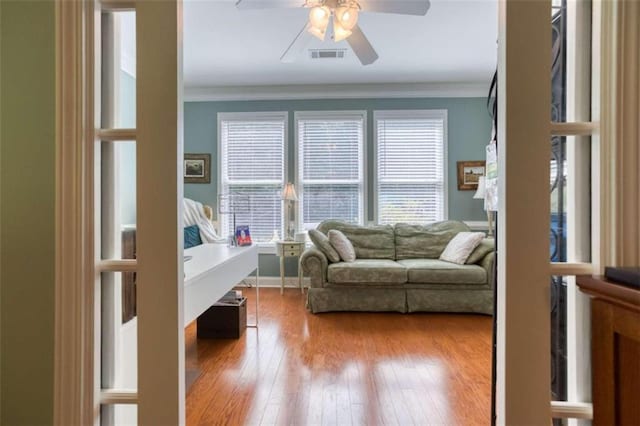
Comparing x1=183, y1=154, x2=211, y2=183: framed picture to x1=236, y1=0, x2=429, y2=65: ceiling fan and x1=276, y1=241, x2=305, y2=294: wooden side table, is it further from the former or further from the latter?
x1=236, y1=0, x2=429, y2=65: ceiling fan

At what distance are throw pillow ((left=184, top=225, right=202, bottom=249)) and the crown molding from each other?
203cm

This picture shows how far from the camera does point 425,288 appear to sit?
148 inches

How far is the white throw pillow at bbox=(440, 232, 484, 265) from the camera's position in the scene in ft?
12.8

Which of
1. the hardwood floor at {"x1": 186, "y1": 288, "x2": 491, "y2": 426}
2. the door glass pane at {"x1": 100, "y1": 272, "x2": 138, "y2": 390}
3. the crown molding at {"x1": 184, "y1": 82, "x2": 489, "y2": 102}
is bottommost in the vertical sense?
the hardwood floor at {"x1": 186, "y1": 288, "x2": 491, "y2": 426}

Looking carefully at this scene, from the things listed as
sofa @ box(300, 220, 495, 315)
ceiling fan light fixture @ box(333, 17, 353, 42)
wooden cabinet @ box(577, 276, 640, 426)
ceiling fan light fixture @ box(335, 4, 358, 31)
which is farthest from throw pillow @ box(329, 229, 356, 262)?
wooden cabinet @ box(577, 276, 640, 426)

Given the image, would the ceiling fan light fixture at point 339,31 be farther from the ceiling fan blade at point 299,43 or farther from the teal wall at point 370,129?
the teal wall at point 370,129

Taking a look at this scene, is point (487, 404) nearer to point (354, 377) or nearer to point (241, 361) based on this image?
point (354, 377)

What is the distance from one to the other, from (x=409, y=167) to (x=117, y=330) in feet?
15.1

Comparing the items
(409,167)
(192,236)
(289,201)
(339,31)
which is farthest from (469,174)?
(192,236)

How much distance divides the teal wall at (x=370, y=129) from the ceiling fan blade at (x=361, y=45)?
2.17 m

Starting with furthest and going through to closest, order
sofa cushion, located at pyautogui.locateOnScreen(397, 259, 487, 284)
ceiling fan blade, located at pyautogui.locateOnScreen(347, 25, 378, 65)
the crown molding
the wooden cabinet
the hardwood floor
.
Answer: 1. the crown molding
2. sofa cushion, located at pyautogui.locateOnScreen(397, 259, 487, 284)
3. ceiling fan blade, located at pyautogui.locateOnScreen(347, 25, 378, 65)
4. the hardwood floor
5. the wooden cabinet

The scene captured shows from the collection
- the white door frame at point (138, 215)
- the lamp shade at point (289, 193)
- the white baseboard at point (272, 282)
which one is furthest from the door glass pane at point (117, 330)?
the white baseboard at point (272, 282)

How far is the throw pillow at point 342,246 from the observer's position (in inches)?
158

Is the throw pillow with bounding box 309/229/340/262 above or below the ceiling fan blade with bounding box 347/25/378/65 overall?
below
